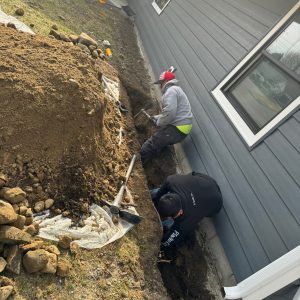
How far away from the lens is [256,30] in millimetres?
4246

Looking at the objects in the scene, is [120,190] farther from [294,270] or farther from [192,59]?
[192,59]

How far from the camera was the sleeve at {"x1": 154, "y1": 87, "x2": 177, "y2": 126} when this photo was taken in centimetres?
482

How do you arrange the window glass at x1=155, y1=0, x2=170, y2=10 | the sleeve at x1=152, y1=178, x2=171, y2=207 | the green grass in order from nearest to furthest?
the sleeve at x1=152, y1=178, x2=171, y2=207, the green grass, the window glass at x1=155, y1=0, x2=170, y2=10

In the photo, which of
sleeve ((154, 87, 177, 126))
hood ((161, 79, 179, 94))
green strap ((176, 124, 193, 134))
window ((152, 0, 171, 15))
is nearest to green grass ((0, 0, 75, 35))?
window ((152, 0, 171, 15))

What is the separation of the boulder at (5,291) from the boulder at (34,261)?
22cm

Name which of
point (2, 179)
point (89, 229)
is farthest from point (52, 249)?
point (2, 179)

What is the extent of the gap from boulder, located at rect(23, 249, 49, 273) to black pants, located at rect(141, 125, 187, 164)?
99.8 inches

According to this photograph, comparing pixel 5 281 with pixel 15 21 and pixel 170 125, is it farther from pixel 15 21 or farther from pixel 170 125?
pixel 15 21

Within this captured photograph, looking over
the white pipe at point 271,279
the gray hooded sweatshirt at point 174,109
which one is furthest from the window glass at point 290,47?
the white pipe at point 271,279

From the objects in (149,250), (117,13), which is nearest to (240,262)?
→ (149,250)

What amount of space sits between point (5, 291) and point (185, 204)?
2.06m

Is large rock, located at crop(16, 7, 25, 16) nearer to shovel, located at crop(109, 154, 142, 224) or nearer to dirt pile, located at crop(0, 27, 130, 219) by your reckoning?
dirt pile, located at crop(0, 27, 130, 219)

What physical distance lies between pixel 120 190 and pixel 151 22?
592 centimetres

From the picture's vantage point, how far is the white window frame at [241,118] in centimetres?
336
